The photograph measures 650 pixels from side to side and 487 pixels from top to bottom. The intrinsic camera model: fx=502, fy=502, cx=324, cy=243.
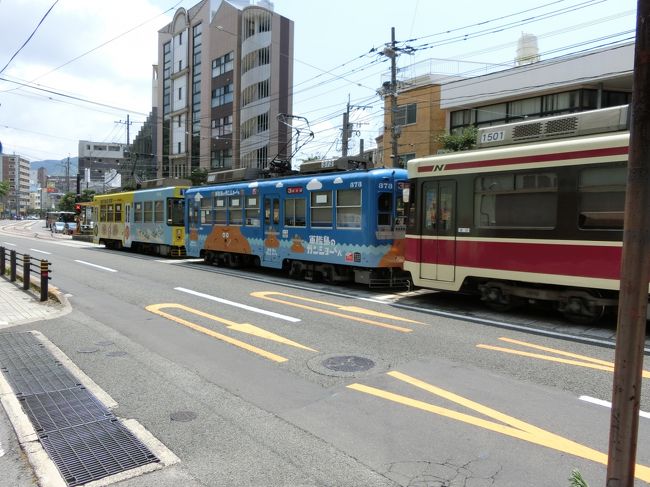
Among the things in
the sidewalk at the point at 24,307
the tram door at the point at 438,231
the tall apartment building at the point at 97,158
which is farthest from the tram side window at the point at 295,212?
the tall apartment building at the point at 97,158

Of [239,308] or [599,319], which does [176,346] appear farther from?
[599,319]

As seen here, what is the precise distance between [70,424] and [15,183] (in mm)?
184202

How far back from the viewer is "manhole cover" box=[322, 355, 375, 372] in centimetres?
647

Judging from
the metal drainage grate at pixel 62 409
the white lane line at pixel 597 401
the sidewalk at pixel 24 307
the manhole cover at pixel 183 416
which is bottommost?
the sidewalk at pixel 24 307

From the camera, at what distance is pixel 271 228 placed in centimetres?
1647

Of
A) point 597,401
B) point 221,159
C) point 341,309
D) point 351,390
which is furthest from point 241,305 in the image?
point 221,159

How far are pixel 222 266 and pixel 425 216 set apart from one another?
35.7 feet

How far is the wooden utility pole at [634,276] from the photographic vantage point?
2.46 m

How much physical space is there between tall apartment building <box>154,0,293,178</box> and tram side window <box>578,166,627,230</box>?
117ft

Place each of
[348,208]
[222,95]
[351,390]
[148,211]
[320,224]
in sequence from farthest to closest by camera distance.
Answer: [222,95]
[148,211]
[320,224]
[348,208]
[351,390]

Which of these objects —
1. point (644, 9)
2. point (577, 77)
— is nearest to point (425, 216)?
point (644, 9)

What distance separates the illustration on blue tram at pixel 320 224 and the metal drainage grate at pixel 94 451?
357 inches

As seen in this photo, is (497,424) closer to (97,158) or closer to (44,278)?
(44,278)

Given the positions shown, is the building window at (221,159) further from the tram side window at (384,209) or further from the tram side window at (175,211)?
the tram side window at (384,209)
